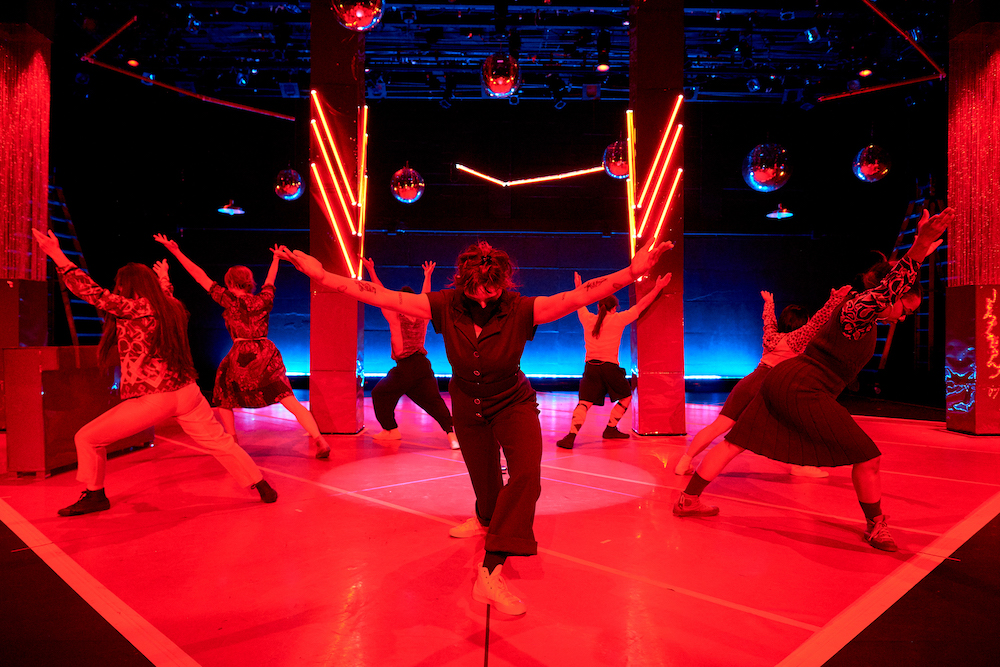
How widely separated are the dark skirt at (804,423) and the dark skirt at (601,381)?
8.51ft

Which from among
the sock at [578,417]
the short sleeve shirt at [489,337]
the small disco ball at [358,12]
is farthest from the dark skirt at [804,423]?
the small disco ball at [358,12]

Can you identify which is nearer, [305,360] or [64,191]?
[64,191]

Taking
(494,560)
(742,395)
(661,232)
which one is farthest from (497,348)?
(661,232)

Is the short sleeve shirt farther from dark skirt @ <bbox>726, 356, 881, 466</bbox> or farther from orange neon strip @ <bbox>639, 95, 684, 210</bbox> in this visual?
orange neon strip @ <bbox>639, 95, 684, 210</bbox>

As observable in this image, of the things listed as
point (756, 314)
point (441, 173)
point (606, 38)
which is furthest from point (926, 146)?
point (441, 173)

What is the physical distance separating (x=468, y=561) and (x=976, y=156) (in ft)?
25.4

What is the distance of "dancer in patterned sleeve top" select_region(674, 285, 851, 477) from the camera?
462 centimetres

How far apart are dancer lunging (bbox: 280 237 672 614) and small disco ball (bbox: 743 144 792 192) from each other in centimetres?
477

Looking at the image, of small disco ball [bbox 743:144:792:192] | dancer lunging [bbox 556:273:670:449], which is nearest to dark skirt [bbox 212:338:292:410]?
dancer lunging [bbox 556:273:670:449]

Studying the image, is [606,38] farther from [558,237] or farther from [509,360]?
[509,360]

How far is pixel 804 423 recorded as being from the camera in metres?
3.32

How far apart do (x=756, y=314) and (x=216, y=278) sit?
1147 centimetres

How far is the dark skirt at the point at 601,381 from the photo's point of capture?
6.11m

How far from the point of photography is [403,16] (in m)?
9.05
